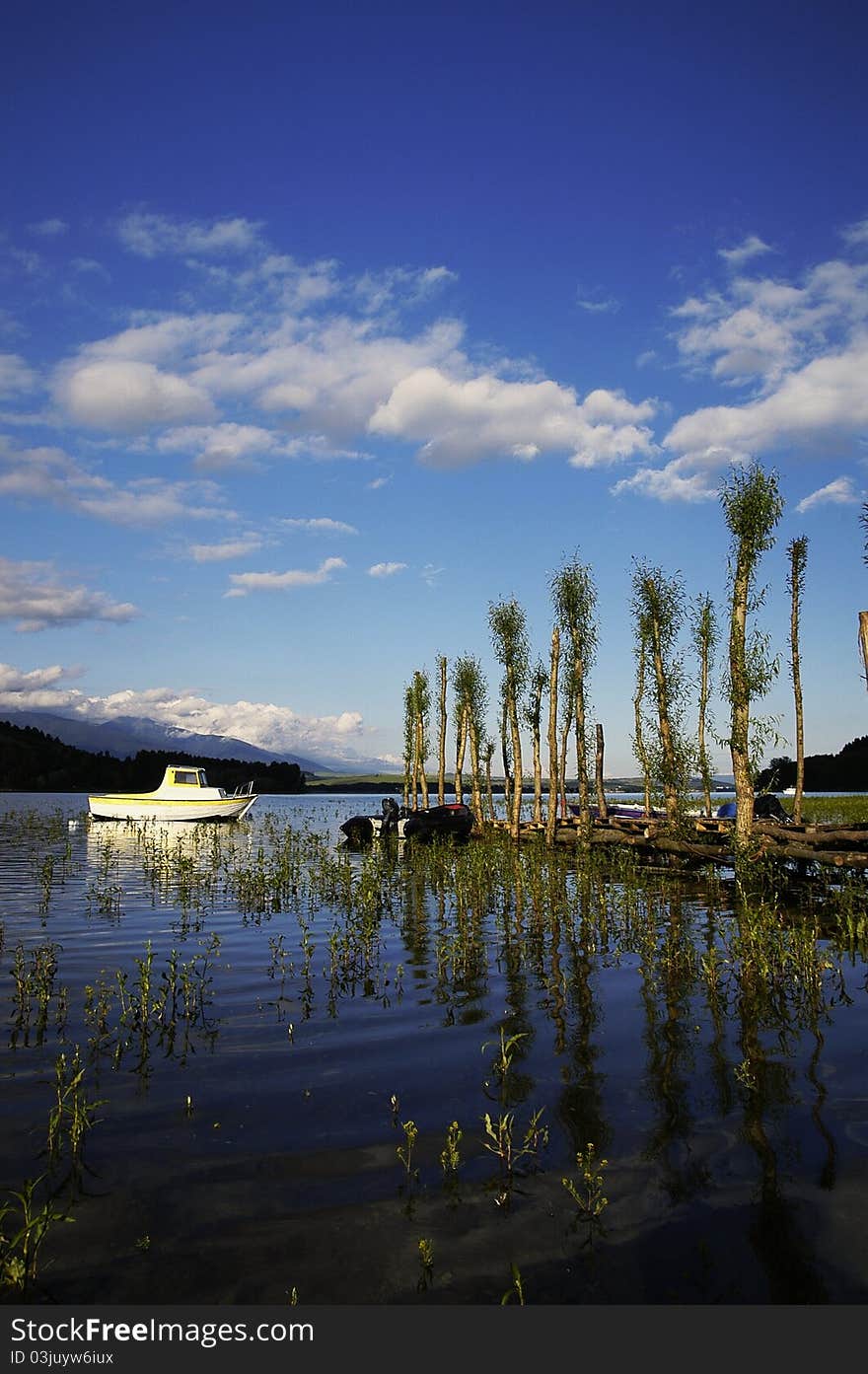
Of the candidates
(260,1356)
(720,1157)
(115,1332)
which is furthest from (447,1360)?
(720,1157)

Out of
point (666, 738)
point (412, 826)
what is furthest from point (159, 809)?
point (666, 738)

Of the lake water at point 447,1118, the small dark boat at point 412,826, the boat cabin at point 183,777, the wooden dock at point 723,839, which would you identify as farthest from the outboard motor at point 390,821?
the lake water at point 447,1118

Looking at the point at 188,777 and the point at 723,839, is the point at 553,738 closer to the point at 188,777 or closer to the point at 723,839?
the point at 723,839

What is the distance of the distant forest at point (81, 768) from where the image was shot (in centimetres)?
12419

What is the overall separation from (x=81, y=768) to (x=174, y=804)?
10118 cm

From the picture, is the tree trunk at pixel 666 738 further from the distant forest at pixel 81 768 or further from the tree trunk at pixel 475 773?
the distant forest at pixel 81 768

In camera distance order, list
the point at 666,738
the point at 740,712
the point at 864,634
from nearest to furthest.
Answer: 1. the point at 864,634
2. the point at 740,712
3. the point at 666,738

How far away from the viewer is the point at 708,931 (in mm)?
15070

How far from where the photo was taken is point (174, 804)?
159ft

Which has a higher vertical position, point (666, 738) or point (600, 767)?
point (666, 738)

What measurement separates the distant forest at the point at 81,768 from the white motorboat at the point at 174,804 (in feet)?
234

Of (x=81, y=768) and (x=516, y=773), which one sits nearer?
(x=516, y=773)

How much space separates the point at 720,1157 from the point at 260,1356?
3.61m

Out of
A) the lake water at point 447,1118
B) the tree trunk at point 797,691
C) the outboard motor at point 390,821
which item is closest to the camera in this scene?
the lake water at point 447,1118
